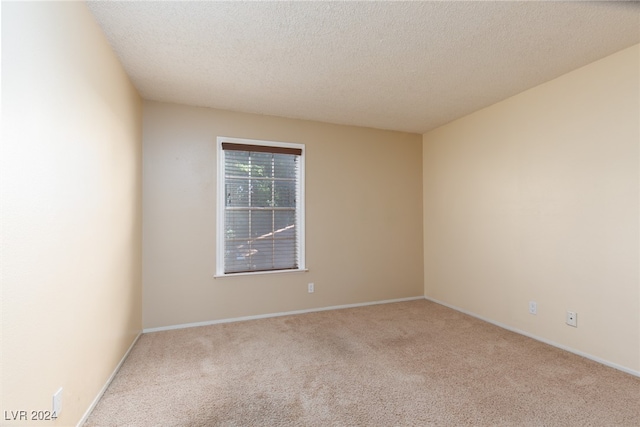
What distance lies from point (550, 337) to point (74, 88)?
411 cm

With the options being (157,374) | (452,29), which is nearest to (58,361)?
(157,374)

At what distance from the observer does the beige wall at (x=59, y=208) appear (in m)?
1.13

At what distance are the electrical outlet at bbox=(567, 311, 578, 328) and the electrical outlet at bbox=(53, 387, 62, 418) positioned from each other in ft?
12.1

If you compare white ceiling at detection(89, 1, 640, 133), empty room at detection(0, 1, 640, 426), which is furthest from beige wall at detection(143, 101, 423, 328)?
white ceiling at detection(89, 1, 640, 133)

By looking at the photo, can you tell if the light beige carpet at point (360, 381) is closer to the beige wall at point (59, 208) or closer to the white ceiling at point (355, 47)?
the beige wall at point (59, 208)

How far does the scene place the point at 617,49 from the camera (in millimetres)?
2281

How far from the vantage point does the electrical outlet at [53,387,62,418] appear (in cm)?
141

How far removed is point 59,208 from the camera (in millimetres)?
1468

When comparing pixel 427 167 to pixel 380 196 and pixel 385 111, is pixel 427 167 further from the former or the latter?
pixel 385 111

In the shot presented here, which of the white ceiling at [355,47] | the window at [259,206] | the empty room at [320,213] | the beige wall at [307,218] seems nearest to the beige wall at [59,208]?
the empty room at [320,213]

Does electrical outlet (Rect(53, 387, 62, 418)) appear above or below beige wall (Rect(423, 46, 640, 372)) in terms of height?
below

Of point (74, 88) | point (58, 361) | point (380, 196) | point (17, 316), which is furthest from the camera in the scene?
point (380, 196)

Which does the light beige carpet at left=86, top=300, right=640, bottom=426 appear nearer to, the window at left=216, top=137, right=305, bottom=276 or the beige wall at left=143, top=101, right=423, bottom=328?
the beige wall at left=143, top=101, right=423, bottom=328

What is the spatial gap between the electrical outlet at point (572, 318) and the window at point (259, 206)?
2700mm
